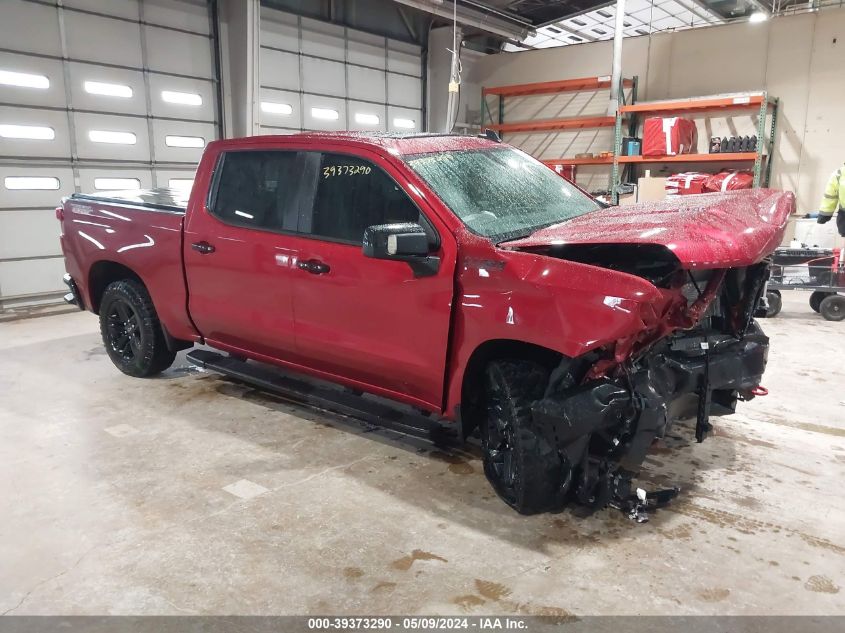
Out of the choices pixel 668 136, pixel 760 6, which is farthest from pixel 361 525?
pixel 760 6

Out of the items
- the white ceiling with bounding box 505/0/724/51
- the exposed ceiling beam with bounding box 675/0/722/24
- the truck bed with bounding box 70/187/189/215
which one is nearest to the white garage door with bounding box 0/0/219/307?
the truck bed with bounding box 70/187/189/215

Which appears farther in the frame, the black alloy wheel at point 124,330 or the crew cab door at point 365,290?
the black alloy wheel at point 124,330

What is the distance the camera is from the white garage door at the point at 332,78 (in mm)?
10191

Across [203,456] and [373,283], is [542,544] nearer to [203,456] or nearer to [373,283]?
[373,283]

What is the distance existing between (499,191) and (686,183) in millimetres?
7400

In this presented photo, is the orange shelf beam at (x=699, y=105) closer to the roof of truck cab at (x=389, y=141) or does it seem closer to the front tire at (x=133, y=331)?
the roof of truck cab at (x=389, y=141)

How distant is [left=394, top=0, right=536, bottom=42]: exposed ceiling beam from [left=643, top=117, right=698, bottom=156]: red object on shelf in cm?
367

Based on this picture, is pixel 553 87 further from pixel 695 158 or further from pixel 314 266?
pixel 314 266

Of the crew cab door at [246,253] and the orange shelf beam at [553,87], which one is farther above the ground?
the orange shelf beam at [553,87]

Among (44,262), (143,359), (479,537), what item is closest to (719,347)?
(479,537)

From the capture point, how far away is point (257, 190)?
12.1 ft

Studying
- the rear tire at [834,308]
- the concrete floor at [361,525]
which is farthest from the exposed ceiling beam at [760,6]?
the concrete floor at [361,525]

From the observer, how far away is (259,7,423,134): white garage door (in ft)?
33.4

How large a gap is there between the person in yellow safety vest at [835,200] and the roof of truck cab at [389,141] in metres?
5.12
